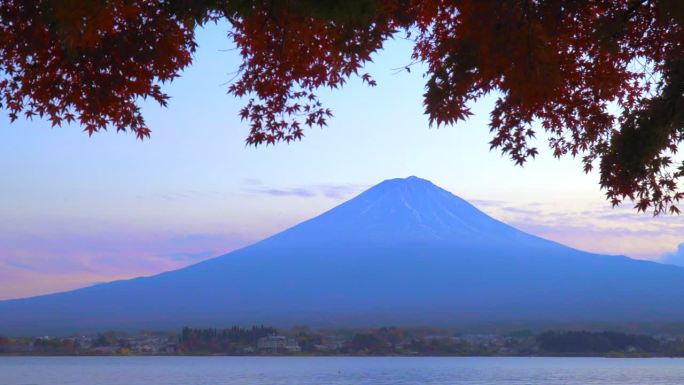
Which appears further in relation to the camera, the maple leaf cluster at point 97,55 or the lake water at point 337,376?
the lake water at point 337,376

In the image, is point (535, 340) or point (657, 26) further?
point (535, 340)

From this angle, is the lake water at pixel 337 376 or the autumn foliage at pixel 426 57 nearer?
the autumn foliage at pixel 426 57

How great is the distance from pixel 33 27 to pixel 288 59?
3.05 meters

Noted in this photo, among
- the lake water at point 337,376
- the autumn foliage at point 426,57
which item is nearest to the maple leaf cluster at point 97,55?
the autumn foliage at point 426,57

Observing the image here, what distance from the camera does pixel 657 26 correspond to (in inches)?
454

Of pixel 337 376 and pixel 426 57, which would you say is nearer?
pixel 426 57

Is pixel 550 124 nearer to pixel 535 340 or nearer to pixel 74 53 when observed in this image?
pixel 74 53

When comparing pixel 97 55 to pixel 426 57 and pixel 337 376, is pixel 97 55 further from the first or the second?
pixel 337 376

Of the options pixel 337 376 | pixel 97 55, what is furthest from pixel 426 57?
pixel 337 376

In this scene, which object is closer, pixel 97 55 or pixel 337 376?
pixel 97 55

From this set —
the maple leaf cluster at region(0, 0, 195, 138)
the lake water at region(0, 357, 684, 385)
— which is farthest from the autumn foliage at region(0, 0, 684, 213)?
the lake water at region(0, 357, 684, 385)

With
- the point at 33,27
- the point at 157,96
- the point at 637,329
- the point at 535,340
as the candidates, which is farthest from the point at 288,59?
the point at 535,340

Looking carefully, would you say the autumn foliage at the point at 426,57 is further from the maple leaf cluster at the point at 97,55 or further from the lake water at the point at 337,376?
the lake water at the point at 337,376

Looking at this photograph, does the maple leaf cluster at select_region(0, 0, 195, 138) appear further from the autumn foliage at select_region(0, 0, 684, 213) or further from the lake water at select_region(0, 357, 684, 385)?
the lake water at select_region(0, 357, 684, 385)
